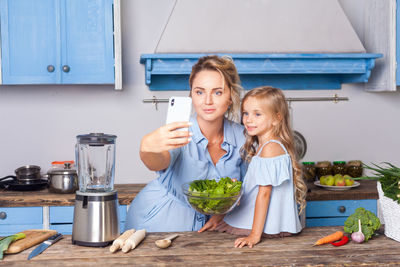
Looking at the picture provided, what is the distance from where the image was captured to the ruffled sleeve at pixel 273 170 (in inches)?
69.5

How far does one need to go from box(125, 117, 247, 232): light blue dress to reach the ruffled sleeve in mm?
314

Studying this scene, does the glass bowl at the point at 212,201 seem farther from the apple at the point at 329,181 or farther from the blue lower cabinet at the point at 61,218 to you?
the apple at the point at 329,181

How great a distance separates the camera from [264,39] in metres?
3.20

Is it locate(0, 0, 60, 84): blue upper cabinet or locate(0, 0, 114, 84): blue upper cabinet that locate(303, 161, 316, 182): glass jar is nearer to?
locate(0, 0, 114, 84): blue upper cabinet

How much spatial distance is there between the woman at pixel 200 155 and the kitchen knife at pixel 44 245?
0.46m

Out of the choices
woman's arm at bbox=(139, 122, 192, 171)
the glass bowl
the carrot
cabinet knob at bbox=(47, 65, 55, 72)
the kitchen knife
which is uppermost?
cabinet knob at bbox=(47, 65, 55, 72)

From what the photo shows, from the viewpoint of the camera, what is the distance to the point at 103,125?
3.47 metres

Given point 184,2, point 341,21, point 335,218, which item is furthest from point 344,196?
point 184,2

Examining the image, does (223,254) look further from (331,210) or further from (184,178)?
(331,210)

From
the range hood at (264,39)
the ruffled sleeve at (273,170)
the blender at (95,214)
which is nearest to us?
the blender at (95,214)

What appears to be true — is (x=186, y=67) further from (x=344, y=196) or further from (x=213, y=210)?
(x=213, y=210)

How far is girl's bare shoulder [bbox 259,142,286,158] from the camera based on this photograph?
1851mm

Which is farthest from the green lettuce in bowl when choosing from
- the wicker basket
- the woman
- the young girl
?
the wicker basket

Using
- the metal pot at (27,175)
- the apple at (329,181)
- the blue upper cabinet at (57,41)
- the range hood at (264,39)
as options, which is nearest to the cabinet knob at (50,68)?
the blue upper cabinet at (57,41)
